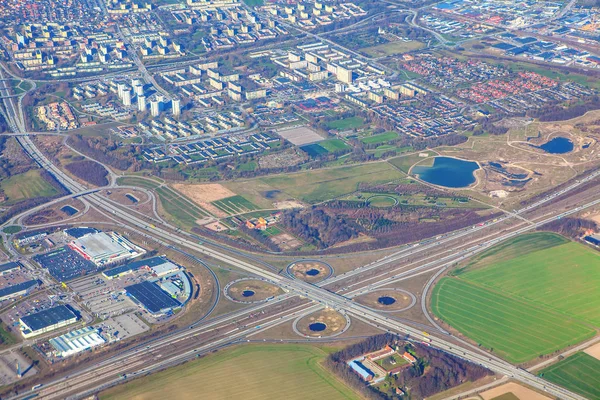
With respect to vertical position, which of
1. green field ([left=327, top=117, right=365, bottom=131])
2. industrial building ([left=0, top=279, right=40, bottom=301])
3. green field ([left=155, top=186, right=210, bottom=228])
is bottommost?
green field ([left=327, top=117, right=365, bottom=131])

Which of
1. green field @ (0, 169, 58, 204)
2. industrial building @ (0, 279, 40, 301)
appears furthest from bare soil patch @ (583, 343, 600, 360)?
green field @ (0, 169, 58, 204)

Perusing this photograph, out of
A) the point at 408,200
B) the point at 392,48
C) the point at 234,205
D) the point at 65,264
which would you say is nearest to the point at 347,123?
the point at 408,200

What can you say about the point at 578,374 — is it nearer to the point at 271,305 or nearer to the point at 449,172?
the point at 271,305

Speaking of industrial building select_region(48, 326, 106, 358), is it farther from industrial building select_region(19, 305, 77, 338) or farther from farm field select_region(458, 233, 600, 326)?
farm field select_region(458, 233, 600, 326)

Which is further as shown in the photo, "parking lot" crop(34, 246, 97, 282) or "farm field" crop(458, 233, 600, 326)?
"parking lot" crop(34, 246, 97, 282)

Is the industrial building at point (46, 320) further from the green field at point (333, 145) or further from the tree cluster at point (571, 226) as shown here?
the tree cluster at point (571, 226)

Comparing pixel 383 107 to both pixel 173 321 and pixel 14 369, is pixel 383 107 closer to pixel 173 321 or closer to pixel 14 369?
pixel 173 321

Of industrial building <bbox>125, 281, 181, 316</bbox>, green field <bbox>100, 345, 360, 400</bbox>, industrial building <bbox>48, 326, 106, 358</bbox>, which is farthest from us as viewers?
industrial building <bbox>125, 281, 181, 316</bbox>
